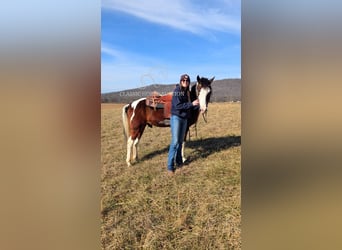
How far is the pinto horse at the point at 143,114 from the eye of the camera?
2.48 meters

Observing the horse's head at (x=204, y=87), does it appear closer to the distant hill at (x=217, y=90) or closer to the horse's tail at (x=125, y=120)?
the distant hill at (x=217, y=90)

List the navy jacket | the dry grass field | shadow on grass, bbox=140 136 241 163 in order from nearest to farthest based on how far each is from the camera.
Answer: the dry grass field, the navy jacket, shadow on grass, bbox=140 136 241 163

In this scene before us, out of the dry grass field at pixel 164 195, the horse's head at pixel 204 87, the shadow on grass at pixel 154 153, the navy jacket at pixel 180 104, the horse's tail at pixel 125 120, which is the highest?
the horse's head at pixel 204 87

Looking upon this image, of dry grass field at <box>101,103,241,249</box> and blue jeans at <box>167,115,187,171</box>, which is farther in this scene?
blue jeans at <box>167,115,187,171</box>

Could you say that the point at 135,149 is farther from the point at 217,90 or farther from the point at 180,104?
the point at 217,90

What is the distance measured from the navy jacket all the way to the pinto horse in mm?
44

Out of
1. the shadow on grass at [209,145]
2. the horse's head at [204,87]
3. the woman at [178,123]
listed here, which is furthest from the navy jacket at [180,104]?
the shadow on grass at [209,145]

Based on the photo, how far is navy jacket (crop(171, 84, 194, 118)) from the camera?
2502mm

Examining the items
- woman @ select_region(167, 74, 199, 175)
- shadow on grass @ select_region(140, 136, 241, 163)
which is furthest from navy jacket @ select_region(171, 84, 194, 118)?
shadow on grass @ select_region(140, 136, 241, 163)

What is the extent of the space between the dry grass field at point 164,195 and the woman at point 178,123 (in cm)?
5

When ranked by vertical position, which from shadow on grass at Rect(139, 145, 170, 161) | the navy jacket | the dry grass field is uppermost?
the navy jacket

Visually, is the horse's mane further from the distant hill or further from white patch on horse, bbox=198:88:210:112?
the distant hill
